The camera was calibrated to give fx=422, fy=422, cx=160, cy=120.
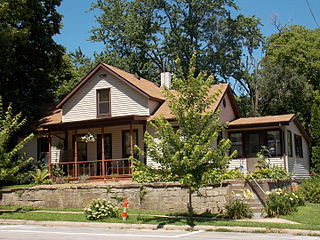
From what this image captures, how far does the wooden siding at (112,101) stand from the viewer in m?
24.3

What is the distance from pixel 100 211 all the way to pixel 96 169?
7476 mm

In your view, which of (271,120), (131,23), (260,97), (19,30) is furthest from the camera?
(131,23)

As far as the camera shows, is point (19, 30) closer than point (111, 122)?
No

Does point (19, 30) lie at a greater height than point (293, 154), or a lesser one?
greater

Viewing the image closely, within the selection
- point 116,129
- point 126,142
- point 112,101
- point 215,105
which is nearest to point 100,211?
point 126,142

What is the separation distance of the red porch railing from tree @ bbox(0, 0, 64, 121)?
5.17 meters

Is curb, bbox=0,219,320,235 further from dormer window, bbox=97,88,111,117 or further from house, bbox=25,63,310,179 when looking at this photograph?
dormer window, bbox=97,88,111,117

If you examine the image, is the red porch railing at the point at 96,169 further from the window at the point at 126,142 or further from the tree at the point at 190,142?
the tree at the point at 190,142

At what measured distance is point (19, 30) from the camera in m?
25.7

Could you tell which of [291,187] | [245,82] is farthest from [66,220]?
[245,82]

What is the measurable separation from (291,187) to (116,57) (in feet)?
80.2

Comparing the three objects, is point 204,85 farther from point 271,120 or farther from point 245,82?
point 245,82

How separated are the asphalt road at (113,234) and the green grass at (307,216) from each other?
2.29 meters

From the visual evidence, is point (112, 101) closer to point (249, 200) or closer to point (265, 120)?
point (265, 120)
